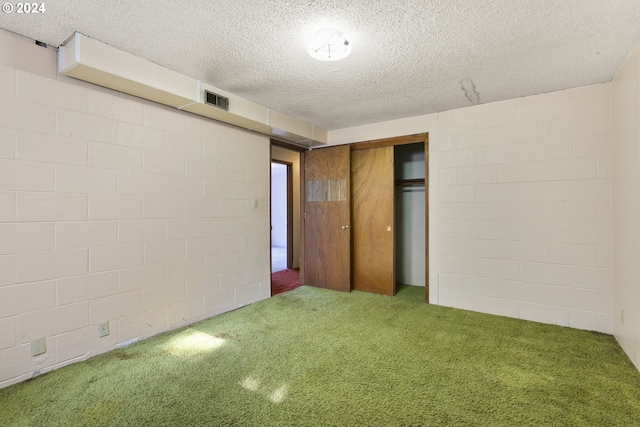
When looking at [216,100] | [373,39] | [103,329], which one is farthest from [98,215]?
[373,39]

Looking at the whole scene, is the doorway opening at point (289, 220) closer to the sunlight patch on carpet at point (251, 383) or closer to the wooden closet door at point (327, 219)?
the wooden closet door at point (327, 219)

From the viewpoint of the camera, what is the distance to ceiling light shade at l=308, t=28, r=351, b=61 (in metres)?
2.01

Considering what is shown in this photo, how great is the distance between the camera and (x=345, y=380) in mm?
2025

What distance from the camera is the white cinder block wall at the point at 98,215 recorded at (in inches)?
78.9

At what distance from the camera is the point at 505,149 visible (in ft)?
10.6

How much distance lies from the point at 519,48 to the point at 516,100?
1137 millimetres

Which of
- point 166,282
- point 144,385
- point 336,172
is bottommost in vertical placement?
point 144,385

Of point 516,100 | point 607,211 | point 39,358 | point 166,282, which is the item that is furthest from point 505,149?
point 39,358

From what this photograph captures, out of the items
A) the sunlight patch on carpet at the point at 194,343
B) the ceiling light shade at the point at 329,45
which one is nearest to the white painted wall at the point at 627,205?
the ceiling light shade at the point at 329,45

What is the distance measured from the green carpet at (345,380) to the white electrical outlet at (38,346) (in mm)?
169

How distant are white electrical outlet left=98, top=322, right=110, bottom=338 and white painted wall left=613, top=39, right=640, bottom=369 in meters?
3.98

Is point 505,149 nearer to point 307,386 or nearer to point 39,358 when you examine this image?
point 307,386

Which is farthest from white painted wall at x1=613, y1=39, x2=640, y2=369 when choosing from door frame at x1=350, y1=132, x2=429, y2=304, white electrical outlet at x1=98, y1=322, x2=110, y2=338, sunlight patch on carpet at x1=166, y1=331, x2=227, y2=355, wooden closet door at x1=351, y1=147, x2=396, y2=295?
white electrical outlet at x1=98, y1=322, x2=110, y2=338

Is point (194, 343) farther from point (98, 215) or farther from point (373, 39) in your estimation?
point (373, 39)
